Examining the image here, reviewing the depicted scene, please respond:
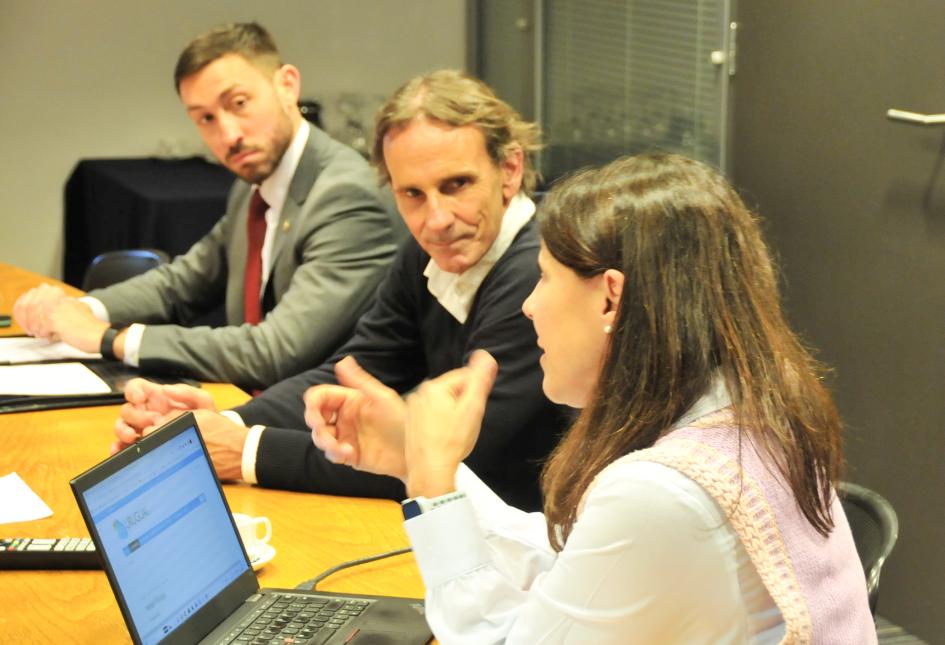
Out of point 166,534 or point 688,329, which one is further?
point 166,534

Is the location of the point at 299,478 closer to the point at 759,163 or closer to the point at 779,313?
the point at 779,313

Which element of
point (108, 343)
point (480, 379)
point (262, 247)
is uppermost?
point (480, 379)

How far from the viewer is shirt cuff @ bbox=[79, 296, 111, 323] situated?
2.99 meters

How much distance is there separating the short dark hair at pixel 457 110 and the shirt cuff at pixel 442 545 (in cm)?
90

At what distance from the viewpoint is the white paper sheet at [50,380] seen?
2.41 metres

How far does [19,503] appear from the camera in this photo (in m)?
1.83

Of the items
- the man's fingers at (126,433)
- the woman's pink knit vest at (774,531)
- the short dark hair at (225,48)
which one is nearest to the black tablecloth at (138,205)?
the short dark hair at (225,48)

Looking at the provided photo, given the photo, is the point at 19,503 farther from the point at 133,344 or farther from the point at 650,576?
the point at 650,576

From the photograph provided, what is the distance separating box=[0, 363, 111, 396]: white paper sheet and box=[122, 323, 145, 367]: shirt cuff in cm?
8

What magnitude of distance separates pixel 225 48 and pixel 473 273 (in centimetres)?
105

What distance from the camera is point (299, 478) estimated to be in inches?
74.4

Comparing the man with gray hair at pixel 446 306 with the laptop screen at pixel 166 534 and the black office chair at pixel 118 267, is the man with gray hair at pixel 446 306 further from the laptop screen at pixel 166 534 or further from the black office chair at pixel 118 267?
the black office chair at pixel 118 267

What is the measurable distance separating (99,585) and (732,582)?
32.3 inches

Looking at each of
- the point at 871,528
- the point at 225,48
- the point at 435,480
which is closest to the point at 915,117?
the point at 871,528
